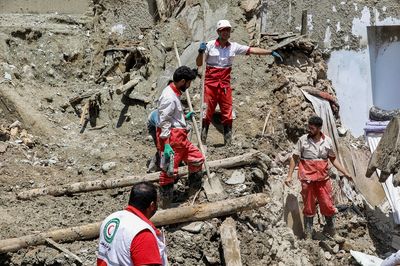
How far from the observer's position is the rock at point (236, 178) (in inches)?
294

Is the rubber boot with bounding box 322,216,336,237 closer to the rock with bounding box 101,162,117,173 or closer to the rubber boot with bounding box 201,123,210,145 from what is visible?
the rubber boot with bounding box 201,123,210,145

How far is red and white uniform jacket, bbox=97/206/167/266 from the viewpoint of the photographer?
13.4 ft

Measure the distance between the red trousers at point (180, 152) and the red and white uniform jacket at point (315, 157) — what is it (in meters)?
1.40

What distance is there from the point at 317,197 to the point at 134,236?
4244 mm

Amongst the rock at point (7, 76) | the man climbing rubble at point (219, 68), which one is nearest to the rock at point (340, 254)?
the man climbing rubble at point (219, 68)

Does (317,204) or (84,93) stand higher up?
(84,93)

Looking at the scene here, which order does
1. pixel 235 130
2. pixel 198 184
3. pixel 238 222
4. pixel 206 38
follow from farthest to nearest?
1. pixel 206 38
2. pixel 235 130
3. pixel 198 184
4. pixel 238 222

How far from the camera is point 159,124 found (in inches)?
270

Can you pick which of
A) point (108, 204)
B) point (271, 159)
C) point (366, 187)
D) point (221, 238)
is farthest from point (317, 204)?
point (108, 204)

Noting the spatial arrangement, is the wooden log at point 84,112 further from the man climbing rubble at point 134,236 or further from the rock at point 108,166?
the man climbing rubble at point 134,236

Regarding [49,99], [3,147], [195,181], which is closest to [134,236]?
[195,181]

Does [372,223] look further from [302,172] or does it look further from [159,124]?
[159,124]

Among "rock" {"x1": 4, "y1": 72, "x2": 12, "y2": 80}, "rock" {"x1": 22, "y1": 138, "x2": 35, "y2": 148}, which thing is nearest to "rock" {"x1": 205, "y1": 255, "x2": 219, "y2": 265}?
"rock" {"x1": 22, "y1": 138, "x2": 35, "y2": 148}

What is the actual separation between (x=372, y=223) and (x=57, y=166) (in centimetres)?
469
